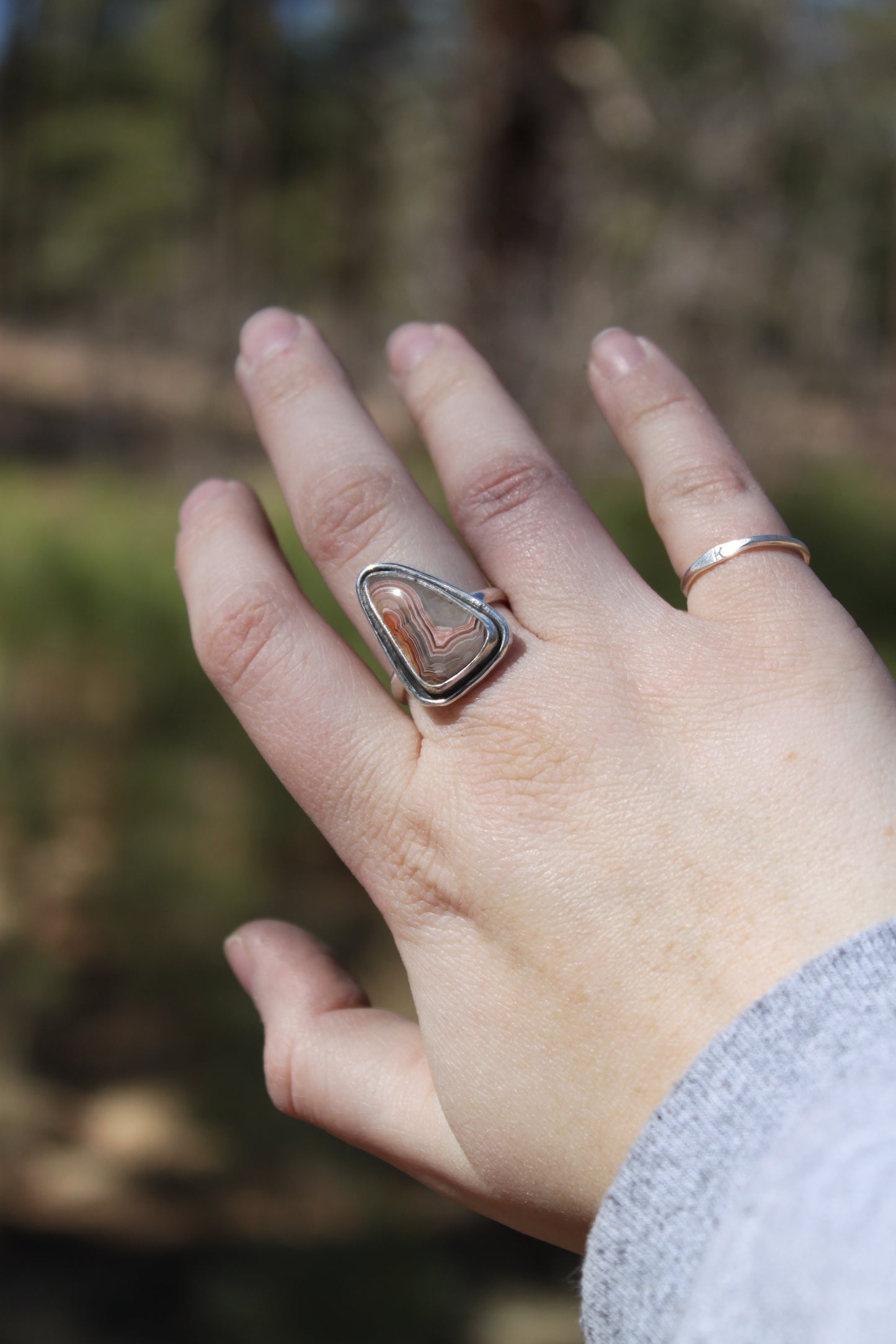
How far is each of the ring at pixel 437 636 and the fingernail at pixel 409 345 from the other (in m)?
0.30

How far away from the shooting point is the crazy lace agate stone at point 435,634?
805 mm

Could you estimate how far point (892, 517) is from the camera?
328cm

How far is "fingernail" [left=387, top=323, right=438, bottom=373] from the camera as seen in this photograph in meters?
1.04

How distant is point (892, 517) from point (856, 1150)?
10.3 ft

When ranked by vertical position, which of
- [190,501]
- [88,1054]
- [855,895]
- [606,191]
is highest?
[606,191]

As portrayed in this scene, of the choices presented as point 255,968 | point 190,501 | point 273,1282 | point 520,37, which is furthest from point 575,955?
point 520,37

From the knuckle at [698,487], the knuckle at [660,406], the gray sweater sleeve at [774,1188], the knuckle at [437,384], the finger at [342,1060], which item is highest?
the knuckle at [437,384]

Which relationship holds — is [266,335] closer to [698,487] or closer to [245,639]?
[245,639]

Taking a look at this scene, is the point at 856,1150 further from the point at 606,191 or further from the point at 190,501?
the point at 606,191

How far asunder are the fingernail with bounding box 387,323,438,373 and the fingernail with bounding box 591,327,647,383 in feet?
0.54

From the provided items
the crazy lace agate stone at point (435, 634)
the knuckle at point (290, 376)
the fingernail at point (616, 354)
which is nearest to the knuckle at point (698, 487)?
the fingernail at point (616, 354)

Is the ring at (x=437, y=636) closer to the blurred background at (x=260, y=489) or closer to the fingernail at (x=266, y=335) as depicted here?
the fingernail at (x=266, y=335)

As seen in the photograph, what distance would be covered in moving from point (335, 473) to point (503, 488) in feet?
0.51

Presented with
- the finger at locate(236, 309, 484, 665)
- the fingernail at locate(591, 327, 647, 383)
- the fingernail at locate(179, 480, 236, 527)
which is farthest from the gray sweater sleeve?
the fingernail at locate(179, 480, 236, 527)
